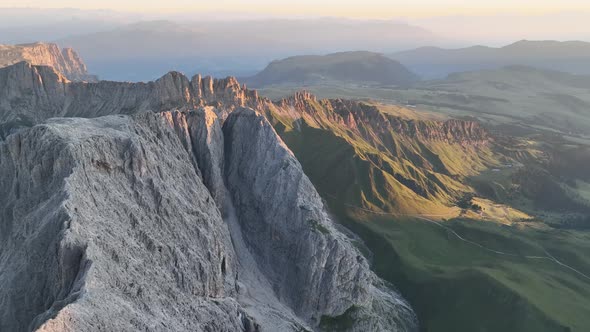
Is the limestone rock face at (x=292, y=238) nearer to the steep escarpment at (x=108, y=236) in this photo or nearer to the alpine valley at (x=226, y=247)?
the alpine valley at (x=226, y=247)

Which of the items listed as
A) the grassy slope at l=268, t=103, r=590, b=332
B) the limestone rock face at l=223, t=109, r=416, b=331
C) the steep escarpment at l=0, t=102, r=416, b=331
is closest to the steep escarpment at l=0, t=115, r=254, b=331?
the steep escarpment at l=0, t=102, r=416, b=331

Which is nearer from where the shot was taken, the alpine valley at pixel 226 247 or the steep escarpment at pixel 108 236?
the steep escarpment at pixel 108 236

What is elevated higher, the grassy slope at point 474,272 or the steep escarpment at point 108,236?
the steep escarpment at point 108,236

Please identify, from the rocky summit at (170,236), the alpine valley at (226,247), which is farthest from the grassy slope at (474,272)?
the rocky summit at (170,236)

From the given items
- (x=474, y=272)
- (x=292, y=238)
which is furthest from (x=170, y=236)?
(x=474, y=272)

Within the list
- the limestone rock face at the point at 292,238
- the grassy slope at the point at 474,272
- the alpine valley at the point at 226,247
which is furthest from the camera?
the grassy slope at the point at 474,272
